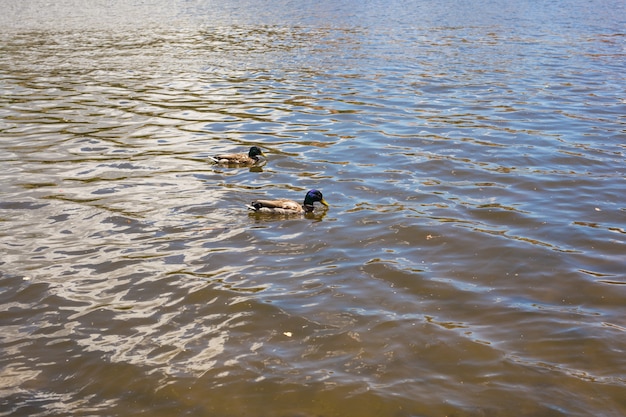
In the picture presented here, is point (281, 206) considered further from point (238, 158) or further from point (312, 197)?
point (238, 158)

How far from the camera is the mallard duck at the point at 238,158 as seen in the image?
1237 centimetres

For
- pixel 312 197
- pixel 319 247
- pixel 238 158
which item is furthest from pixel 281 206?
pixel 238 158

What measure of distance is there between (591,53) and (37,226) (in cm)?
→ 1916

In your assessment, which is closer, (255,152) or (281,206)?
(281,206)

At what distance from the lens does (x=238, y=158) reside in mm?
12367

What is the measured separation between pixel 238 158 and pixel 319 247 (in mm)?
3710

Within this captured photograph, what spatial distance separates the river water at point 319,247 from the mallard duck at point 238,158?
219 millimetres

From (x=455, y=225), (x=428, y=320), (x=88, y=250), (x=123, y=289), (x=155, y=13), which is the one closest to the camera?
(x=428, y=320)

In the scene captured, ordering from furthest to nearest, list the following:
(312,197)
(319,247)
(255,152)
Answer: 1. (255,152)
2. (312,197)
3. (319,247)

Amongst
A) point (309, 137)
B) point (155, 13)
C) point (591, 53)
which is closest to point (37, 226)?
point (309, 137)

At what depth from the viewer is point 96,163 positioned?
1255cm

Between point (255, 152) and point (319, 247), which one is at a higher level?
point (255, 152)

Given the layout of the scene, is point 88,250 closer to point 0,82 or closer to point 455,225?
point 455,225

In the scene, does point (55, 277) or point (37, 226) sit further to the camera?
point (37, 226)
